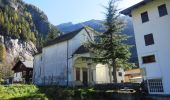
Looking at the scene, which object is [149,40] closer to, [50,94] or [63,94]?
[63,94]

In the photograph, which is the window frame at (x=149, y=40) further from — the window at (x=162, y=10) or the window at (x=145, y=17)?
the window at (x=162, y=10)

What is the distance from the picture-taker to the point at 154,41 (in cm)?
2739

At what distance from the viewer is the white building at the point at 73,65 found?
142 ft

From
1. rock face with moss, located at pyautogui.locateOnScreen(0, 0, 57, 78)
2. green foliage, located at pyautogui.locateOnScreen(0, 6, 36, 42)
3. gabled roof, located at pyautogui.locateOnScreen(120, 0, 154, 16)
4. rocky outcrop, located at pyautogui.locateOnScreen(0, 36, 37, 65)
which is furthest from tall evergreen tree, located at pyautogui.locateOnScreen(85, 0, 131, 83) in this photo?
green foliage, located at pyautogui.locateOnScreen(0, 6, 36, 42)

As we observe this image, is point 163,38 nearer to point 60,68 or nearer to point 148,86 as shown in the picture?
point 148,86

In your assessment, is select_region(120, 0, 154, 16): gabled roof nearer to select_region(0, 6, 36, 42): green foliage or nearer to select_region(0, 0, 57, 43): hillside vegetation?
select_region(0, 0, 57, 43): hillside vegetation

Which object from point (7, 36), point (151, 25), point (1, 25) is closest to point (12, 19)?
point (1, 25)

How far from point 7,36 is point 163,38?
101202 mm

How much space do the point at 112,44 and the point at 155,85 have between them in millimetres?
10150

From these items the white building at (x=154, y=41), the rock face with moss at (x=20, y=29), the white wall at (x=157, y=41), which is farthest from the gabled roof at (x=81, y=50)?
the rock face with moss at (x=20, y=29)

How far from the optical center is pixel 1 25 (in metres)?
121

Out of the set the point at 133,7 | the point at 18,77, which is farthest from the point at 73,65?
the point at 18,77

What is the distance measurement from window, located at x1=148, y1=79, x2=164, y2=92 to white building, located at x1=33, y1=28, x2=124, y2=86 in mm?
15983

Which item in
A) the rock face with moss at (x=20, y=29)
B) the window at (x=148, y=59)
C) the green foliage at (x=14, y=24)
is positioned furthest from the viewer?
the green foliage at (x=14, y=24)
